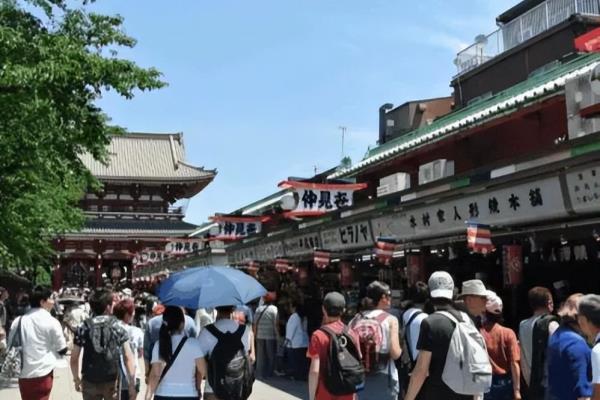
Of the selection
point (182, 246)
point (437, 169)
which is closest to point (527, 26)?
point (437, 169)

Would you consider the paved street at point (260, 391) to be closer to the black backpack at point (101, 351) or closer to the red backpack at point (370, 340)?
the black backpack at point (101, 351)

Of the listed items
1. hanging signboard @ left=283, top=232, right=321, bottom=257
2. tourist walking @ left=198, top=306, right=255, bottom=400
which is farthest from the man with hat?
hanging signboard @ left=283, top=232, right=321, bottom=257

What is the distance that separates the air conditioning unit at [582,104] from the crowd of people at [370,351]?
455 centimetres

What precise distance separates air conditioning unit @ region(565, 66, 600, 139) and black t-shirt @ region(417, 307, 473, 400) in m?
6.11

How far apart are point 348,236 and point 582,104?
16.9ft

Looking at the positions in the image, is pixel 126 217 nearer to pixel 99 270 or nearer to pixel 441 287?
pixel 99 270

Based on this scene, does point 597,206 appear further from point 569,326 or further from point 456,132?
point 456,132

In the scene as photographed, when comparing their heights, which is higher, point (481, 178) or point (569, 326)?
point (481, 178)

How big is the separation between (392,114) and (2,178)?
1486 centimetres

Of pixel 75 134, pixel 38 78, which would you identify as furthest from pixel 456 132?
pixel 38 78

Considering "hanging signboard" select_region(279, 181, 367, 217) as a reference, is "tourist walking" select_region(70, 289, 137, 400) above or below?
below

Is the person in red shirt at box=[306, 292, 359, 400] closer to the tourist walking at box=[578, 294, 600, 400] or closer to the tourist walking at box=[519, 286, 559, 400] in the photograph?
the tourist walking at box=[519, 286, 559, 400]

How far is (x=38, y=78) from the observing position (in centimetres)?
938

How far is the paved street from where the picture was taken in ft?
37.8
